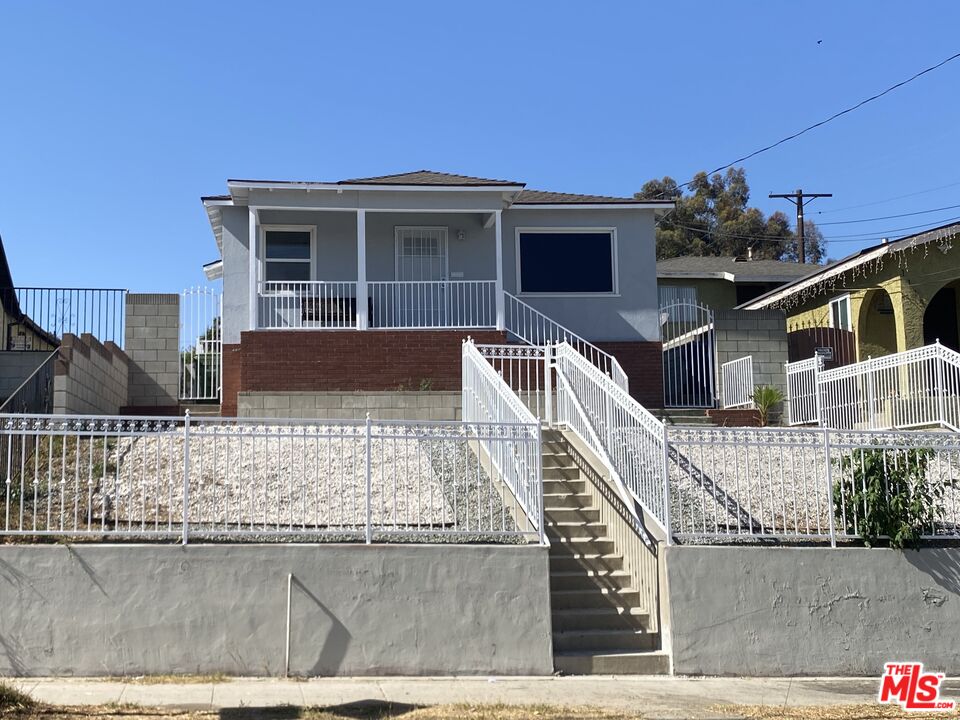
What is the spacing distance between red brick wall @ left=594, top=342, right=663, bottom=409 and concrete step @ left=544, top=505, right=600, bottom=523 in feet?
25.2

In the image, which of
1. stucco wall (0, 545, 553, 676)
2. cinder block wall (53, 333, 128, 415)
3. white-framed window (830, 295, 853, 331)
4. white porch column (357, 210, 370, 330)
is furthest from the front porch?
stucco wall (0, 545, 553, 676)

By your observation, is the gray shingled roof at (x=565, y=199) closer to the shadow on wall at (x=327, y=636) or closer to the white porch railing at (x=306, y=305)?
the white porch railing at (x=306, y=305)

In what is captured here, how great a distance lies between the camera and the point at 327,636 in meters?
9.96

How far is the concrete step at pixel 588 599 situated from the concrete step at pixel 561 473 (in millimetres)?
2011

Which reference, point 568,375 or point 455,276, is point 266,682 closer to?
point 568,375

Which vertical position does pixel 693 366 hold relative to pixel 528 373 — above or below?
above

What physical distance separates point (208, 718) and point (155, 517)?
247cm

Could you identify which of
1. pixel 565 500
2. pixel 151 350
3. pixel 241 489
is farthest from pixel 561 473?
pixel 151 350

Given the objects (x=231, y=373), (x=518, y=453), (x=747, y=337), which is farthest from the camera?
(x=747, y=337)

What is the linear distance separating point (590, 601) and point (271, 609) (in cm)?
328

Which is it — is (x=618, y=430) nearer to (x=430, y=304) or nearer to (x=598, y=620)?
(x=598, y=620)

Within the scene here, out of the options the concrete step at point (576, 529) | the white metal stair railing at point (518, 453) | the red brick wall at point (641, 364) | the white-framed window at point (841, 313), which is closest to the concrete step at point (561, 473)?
the white metal stair railing at point (518, 453)

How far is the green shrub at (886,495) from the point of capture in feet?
36.6

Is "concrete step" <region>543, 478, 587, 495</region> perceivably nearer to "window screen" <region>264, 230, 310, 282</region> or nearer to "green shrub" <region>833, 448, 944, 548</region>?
"green shrub" <region>833, 448, 944, 548</region>
